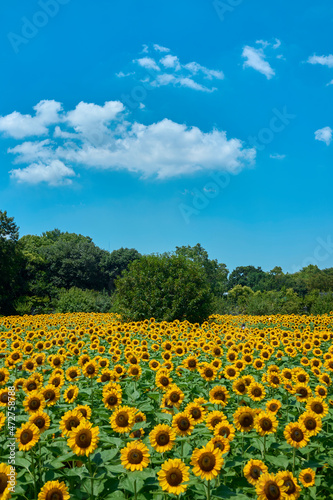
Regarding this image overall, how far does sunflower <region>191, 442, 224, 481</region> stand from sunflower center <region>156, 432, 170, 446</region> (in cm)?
42

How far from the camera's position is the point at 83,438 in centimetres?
294

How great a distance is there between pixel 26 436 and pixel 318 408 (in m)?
2.75

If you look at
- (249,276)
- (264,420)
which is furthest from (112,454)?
(249,276)

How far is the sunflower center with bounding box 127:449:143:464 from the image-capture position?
283 cm

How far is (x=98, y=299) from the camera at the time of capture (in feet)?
99.8

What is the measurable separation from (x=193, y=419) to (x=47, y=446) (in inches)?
50.6

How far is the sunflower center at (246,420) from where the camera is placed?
346 cm

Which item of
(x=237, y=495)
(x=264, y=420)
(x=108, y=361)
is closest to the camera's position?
(x=237, y=495)

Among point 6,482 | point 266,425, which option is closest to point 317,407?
point 266,425

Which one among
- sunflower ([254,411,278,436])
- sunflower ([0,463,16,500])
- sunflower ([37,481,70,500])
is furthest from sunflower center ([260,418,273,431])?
sunflower ([0,463,16,500])

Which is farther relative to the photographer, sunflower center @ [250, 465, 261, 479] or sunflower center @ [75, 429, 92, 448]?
sunflower center @ [75, 429, 92, 448]

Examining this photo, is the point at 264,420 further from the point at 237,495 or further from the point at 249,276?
the point at 249,276

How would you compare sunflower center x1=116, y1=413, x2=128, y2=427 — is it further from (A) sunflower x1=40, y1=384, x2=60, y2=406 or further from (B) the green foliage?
(B) the green foliage

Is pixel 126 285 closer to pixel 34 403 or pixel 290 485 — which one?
pixel 34 403
